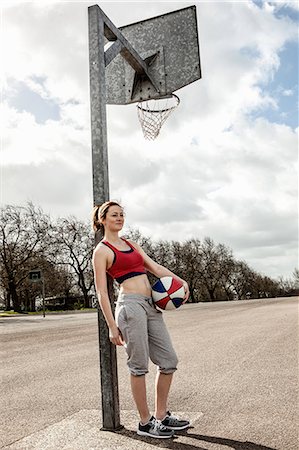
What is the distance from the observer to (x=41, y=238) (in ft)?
139

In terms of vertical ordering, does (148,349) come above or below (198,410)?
above

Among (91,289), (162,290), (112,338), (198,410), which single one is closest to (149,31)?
(162,290)

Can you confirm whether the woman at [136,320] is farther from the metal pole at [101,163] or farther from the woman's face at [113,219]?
the metal pole at [101,163]

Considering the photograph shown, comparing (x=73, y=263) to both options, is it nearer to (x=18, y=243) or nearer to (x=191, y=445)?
(x=18, y=243)

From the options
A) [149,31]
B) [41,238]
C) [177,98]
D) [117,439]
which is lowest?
[117,439]

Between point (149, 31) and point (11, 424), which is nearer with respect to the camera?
point (11, 424)

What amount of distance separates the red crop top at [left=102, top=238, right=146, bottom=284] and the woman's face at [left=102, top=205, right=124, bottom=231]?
16 centimetres

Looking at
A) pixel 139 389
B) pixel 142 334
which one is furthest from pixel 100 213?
pixel 139 389

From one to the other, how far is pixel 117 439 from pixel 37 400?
2.06 meters

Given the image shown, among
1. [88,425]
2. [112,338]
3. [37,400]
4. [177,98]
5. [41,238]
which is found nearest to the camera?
[112,338]

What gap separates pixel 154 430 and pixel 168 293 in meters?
1.13

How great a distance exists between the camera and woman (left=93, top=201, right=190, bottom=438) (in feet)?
13.9

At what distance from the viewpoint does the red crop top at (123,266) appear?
14.5 ft

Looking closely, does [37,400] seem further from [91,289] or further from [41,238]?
[91,289]
